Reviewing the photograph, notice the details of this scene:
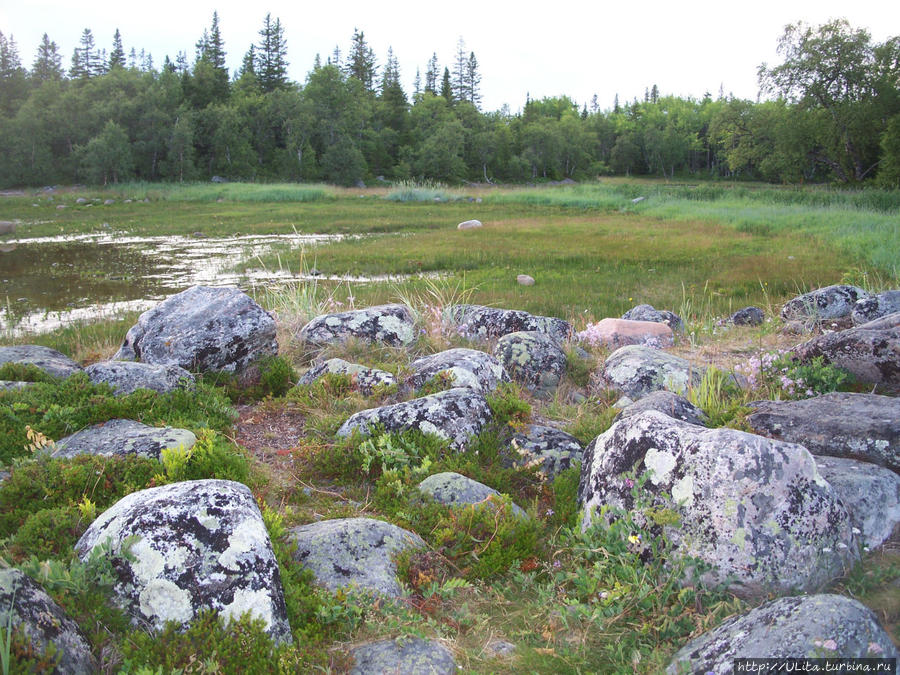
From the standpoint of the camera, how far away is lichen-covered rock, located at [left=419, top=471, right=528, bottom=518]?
3.91 metres

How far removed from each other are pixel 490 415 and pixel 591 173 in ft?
375

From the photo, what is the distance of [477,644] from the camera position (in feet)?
9.31

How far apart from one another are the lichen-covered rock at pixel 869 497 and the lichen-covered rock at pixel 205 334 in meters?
5.23

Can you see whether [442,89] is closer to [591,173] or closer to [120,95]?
[591,173]

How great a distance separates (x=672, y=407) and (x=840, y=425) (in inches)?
42.5

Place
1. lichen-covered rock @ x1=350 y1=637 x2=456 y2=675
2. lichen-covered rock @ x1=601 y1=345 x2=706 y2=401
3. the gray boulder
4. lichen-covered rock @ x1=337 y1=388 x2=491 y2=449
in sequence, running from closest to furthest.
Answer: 1. lichen-covered rock @ x1=350 y1=637 x2=456 y2=675
2. the gray boulder
3. lichen-covered rock @ x1=337 y1=388 x2=491 y2=449
4. lichen-covered rock @ x1=601 y1=345 x2=706 y2=401

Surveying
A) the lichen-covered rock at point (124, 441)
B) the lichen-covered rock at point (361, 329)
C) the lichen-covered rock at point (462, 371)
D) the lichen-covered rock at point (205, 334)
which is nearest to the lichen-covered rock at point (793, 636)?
the lichen-covered rock at point (124, 441)

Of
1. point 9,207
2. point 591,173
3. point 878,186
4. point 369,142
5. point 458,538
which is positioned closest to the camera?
point 458,538

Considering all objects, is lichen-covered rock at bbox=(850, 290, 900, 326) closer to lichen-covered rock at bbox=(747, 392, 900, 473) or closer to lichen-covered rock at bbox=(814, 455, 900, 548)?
lichen-covered rock at bbox=(747, 392, 900, 473)

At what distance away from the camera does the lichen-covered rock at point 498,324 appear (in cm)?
874

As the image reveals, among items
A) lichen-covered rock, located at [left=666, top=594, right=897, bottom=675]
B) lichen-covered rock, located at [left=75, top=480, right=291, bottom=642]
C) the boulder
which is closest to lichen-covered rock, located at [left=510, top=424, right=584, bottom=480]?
lichen-covered rock, located at [left=666, top=594, right=897, bottom=675]

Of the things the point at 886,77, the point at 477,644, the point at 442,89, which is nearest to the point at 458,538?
the point at 477,644

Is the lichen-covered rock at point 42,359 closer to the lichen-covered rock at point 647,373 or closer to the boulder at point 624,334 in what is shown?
the lichen-covered rock at point 647,373

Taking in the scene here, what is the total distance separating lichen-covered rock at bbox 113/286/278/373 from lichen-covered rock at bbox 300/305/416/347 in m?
1.05
